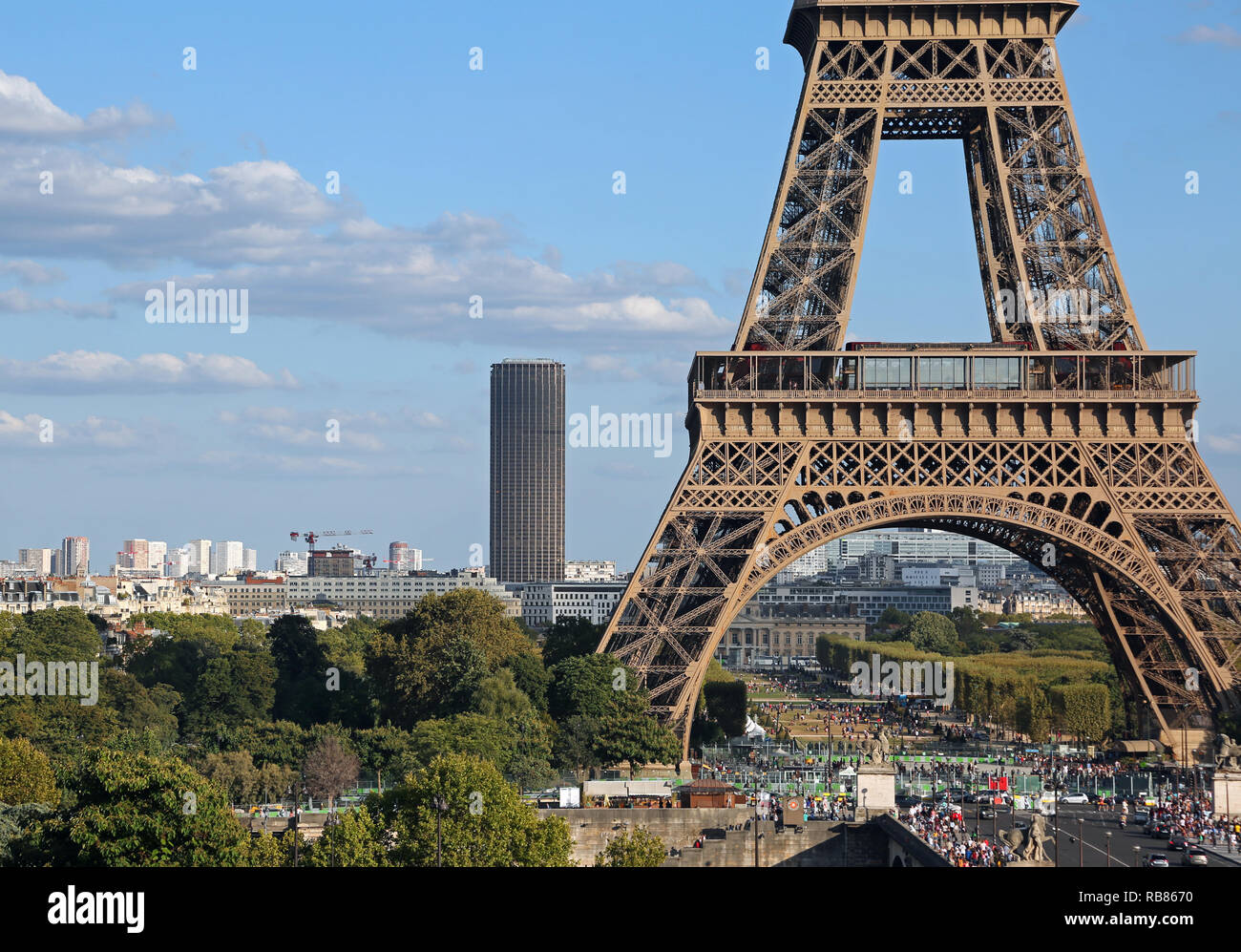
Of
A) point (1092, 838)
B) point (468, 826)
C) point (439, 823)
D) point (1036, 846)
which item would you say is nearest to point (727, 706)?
point (1092, 838)

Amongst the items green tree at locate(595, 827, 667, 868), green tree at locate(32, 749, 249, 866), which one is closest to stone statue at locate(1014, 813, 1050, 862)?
green tree at locate(595, 827, 667, 868)

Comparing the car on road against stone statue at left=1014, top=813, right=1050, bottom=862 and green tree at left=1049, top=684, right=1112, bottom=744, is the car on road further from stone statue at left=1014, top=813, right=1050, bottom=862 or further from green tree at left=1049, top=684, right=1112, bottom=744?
green tree at left=1049, top=684, right=1112, bottom=744

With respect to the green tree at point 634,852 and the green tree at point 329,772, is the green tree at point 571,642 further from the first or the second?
the green tree at point 634,852

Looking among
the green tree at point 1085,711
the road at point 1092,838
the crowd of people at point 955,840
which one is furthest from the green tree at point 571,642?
the crowd of people at point 955,840

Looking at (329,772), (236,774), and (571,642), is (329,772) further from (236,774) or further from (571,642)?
(571,642)
